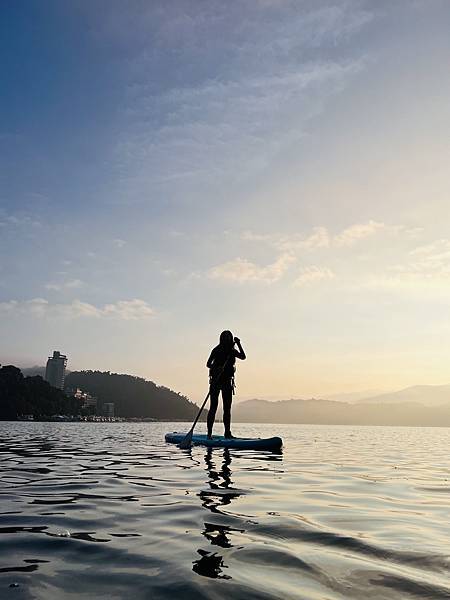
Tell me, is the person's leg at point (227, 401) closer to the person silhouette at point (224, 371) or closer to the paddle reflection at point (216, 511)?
the person silhouette at point (224, 371)

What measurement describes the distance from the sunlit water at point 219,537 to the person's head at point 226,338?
26.7 ft

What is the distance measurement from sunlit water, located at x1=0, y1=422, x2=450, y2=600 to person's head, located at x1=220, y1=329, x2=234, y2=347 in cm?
812

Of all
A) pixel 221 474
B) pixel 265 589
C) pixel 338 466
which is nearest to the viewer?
pixel 265 589

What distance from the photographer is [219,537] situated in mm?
4453

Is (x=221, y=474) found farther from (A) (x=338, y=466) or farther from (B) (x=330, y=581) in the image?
(B) (x=330, y=581)

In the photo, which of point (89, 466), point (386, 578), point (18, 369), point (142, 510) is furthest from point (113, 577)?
point (18, 369)

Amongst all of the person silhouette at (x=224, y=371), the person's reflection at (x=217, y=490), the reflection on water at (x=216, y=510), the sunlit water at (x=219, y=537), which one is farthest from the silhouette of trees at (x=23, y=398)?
the sunlit water at (x=219, y=537)

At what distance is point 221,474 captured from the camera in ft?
30.5

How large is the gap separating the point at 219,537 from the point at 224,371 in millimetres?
12442

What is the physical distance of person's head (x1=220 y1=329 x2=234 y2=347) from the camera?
16875mm

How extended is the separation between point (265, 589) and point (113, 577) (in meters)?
1.08

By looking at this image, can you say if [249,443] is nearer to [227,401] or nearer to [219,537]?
[227,401]

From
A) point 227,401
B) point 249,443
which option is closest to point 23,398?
point 227,401

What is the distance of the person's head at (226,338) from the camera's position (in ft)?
55.4
